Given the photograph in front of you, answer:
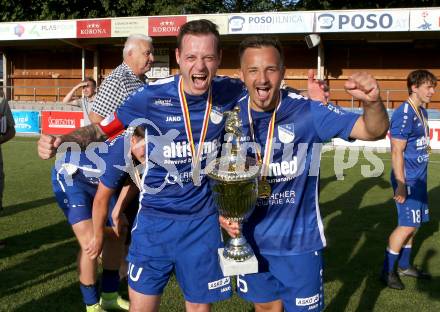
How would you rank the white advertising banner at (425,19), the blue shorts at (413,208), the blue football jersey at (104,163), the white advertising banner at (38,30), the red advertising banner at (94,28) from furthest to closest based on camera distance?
the white advertising banner at (38,30) < the red advertising banner at (94,28) < the white advertising banner at (425,19) < the blue shorts at (413,208) < the blue football jersey at (104,163)

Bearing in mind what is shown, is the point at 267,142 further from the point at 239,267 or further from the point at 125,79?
the point at 125,79

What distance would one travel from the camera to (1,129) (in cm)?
620

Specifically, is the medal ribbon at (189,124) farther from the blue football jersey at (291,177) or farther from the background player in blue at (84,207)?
the background player in blue at (84,207)

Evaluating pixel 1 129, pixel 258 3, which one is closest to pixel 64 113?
pixel 1 129

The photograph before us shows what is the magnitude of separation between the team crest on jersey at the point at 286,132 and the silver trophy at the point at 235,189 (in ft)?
0.69

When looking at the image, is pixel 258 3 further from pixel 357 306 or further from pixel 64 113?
pixel 357 306

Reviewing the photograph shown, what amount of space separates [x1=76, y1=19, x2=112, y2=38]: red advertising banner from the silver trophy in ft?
79.8

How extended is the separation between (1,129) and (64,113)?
12983 millimetres

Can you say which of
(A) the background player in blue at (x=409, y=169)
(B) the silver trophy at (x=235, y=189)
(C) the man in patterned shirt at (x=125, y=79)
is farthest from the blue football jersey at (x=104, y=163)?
(A) the background player in blue at (x=409, y=169)

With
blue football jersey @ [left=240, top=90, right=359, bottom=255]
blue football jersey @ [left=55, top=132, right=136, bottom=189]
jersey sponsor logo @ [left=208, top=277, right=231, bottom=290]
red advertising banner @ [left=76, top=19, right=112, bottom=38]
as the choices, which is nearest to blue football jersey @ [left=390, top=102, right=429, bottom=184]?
blue football jersey @ [left=240, top=90, right=359, bottom=255]

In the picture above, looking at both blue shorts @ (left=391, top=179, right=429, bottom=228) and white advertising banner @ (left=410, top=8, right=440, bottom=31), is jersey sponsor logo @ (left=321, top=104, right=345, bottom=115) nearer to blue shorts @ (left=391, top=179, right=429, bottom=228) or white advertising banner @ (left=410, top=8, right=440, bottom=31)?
blue shorts @ (left=391, top=179, right=429, bottom=228)

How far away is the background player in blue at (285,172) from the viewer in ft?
9.12

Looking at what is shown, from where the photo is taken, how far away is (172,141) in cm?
297

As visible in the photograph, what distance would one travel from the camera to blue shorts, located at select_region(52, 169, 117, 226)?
13.5 feet
